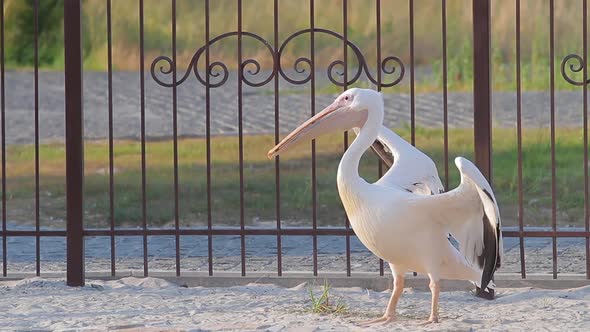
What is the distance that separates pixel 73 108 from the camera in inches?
309

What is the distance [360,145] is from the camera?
653cm

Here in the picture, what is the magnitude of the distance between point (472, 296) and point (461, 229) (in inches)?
48.8

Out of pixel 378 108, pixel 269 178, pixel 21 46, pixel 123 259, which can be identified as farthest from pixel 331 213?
pixel 21 46

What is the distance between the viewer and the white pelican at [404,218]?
20.8 feet

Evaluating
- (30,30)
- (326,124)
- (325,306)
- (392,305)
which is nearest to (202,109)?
(30,30)

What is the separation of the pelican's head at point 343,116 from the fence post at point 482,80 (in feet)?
3.48

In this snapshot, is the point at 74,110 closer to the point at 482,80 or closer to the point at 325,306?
the point at 325,306

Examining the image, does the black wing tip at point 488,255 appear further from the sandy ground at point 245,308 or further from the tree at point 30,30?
the tree at point 30,30

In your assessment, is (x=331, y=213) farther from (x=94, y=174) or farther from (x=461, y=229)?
(x=461, y=229)

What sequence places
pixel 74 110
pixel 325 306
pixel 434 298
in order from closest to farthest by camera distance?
pixel 434 298
pixel 325 306
pixel 74 110

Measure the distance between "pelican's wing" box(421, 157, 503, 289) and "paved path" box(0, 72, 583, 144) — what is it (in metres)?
12.6

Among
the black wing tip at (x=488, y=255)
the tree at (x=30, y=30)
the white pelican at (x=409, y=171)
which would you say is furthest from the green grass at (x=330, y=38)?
the black wing tip at (x=488, y=255)

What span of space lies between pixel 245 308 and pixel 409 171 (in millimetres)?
1196

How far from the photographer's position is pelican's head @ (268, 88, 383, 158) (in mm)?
6633
